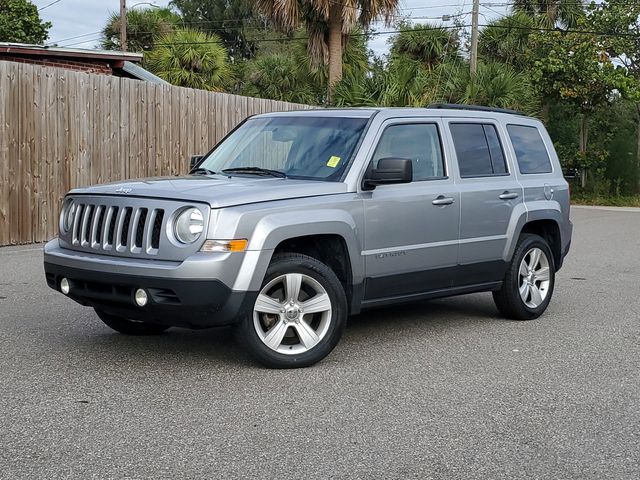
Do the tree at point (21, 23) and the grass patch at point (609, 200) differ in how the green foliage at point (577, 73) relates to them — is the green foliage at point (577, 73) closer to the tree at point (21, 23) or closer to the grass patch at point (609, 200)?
the grass patch at point (609, 200)

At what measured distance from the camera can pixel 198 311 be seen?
6.14 meters

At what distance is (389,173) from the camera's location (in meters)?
6.95

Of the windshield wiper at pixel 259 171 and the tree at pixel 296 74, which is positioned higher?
the tree at pixel 296 74

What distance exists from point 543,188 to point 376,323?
1952 mm

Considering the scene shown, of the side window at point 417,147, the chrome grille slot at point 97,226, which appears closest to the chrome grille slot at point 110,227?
the chrome grille slot at point 97,226

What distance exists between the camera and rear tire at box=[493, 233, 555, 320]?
27.8 ft

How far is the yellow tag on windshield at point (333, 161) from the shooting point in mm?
7179

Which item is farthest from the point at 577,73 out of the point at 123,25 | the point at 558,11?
the point at 123,25

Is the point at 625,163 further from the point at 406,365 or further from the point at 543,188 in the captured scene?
the point at 406,365

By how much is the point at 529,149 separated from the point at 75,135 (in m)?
8.09

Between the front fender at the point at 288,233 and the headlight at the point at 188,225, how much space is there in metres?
0.35

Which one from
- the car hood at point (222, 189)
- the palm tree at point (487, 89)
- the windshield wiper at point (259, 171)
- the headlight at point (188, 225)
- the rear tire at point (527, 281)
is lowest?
the rear tire at point (527, 281)

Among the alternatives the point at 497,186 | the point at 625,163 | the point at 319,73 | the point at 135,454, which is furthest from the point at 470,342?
the point at 625,163

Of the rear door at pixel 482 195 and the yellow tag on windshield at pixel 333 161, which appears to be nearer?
the yellow tag on windshield at pixel 333 161
